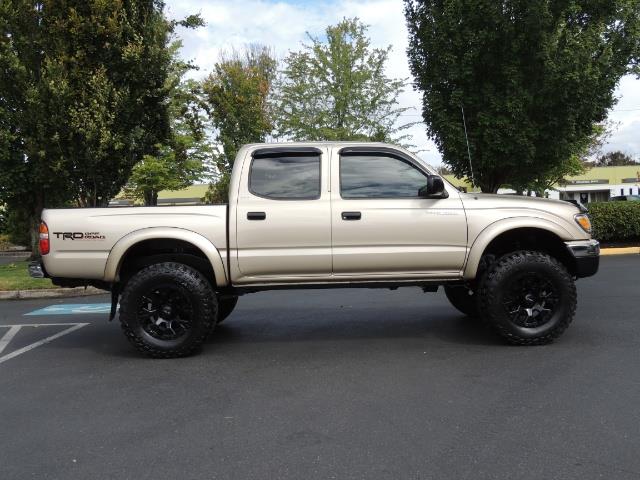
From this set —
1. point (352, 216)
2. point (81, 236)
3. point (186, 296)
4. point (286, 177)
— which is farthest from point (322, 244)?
point (81, 236)

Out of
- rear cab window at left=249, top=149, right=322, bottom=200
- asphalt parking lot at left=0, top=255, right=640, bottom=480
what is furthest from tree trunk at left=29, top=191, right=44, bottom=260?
rear cab window at left=249, top=149, right=322, bottom=200

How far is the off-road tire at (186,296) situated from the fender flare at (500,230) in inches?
101

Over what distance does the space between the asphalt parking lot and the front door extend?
855mm

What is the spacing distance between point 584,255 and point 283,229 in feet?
9.78

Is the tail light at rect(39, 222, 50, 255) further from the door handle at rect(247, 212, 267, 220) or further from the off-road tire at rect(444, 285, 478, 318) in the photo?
the off-road tire at rect(444, 285, 478, 318)

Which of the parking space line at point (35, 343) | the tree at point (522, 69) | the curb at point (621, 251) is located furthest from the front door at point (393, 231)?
the curb at point (621, 251)

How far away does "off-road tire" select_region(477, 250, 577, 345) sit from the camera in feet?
17.9

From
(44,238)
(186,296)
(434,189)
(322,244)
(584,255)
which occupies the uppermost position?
(434,189)

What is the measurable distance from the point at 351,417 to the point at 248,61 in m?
29.8

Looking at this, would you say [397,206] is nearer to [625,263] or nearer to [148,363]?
[148,363]

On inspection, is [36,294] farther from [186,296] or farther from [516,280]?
[516,280]

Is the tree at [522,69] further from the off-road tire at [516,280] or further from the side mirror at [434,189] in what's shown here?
the side mirror at [434,189]

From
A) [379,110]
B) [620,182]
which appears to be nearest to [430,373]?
[379,110]

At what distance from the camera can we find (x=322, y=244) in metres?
5.43
